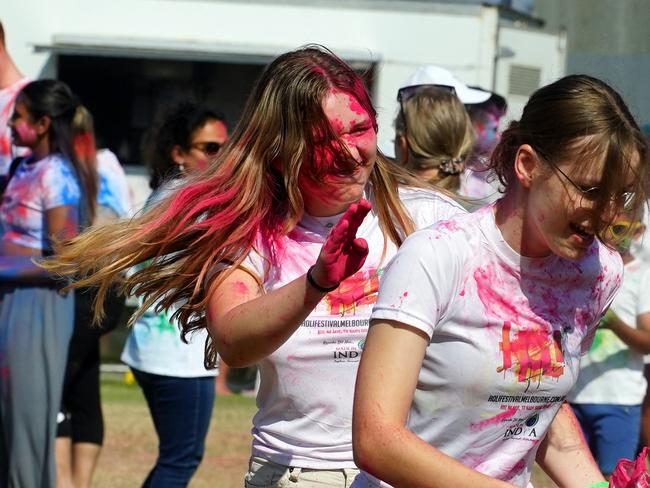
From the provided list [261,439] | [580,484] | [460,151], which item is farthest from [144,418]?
[580,484]

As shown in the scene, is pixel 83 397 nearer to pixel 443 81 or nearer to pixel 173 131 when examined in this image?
pixel 173 131

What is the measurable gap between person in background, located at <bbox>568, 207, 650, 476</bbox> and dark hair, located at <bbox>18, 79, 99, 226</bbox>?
2.22m

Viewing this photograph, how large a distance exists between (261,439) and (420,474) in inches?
39.4

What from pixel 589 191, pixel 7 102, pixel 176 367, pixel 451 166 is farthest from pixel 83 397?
pixel 589 191

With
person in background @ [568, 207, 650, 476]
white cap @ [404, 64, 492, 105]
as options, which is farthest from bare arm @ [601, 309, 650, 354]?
white cap @ [404, 64, 492, 105]

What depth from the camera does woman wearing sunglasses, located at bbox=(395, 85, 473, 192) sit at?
4355 millimetres

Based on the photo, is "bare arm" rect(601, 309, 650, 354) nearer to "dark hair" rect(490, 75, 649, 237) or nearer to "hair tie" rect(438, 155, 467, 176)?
"hair tie" rect(438, 155, 467, 176)

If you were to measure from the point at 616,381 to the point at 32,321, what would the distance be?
246cm

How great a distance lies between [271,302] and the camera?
8.43 ft

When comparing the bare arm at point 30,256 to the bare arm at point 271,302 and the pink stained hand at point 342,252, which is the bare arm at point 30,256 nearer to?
the bare arm at point 271,302

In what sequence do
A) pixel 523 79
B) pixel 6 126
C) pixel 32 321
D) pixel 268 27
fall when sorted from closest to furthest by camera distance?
pixel 32 321 → pixel 6 126 → pixel 523 79 → pixel 268 27

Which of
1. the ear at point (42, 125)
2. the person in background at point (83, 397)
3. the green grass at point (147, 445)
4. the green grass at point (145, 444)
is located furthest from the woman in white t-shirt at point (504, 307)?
the green grass at point (145, 444)

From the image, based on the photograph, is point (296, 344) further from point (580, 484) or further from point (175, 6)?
point (175, 6)

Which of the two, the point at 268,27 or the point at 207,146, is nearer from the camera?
the point at 207,146
